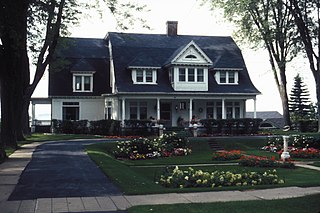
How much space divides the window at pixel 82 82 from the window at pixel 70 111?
1557 millimetres

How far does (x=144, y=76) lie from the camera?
1615 inches

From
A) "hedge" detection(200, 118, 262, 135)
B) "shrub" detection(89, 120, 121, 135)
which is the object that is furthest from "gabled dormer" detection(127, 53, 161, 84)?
"hedge" detection(200, 118, 262, 135)

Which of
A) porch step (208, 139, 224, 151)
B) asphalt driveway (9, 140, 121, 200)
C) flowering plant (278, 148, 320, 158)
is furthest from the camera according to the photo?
porch step (208, 139, 224, 151)

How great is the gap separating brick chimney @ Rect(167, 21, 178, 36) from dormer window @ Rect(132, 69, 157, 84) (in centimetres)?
866

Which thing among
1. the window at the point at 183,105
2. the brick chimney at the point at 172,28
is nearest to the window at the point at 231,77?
the window at the point at 183,105

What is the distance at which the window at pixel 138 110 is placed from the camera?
41219mm

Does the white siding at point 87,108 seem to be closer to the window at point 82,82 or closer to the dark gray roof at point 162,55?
the window at point 82,82

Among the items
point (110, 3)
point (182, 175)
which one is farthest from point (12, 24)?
point (182, 175)

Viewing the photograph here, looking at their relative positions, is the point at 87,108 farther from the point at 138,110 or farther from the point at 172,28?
the point at 172,28

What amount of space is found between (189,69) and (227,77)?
4809 mm

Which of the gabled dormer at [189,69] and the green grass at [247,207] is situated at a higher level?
the gabled dormer at [189,69]

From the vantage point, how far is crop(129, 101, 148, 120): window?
4122cm

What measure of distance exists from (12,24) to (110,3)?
376 inches

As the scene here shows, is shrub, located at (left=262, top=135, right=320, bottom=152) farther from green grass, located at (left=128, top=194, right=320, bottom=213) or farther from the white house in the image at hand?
green grass, located at (left=128, top=194, right=320, bottom=213)
